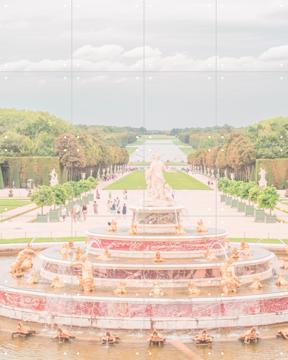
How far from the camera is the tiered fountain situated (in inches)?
767

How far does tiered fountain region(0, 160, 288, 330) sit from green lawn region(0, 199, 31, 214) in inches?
983

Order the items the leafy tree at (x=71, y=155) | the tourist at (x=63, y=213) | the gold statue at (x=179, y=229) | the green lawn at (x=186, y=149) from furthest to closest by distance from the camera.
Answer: the green lawn at (x=186, y=149) < the leafy tree at (x=71, y=155) < the tourist at (x=63, y=213) < the gold statue at (x=179, y=229)

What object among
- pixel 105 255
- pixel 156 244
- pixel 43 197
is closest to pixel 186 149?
pixel 43 197

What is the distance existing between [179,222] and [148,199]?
3.75ft

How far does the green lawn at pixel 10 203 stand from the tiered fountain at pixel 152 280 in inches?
983

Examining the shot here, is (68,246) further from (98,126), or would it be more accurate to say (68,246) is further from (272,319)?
(98,126)

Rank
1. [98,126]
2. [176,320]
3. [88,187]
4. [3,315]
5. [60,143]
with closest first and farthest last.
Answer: [176,320] → [3,315] → [88,187] → [60,143] → [98,126]

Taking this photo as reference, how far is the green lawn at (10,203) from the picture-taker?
168 ft

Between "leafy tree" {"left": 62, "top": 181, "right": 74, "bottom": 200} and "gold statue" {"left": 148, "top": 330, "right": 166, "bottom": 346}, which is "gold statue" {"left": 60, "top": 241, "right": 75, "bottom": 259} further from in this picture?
"leafy tree" {"left": 62, "top": 181, "right": 74, "bottom": 200}

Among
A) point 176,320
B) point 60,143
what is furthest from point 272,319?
point 60,143

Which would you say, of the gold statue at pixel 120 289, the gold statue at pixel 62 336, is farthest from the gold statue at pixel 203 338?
the gold statue at pixel 120 289

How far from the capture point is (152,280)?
21.5 m

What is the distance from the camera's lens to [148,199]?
1014 inches

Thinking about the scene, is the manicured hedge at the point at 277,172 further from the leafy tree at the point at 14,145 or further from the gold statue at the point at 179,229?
the gold statue at the point at 179,229
